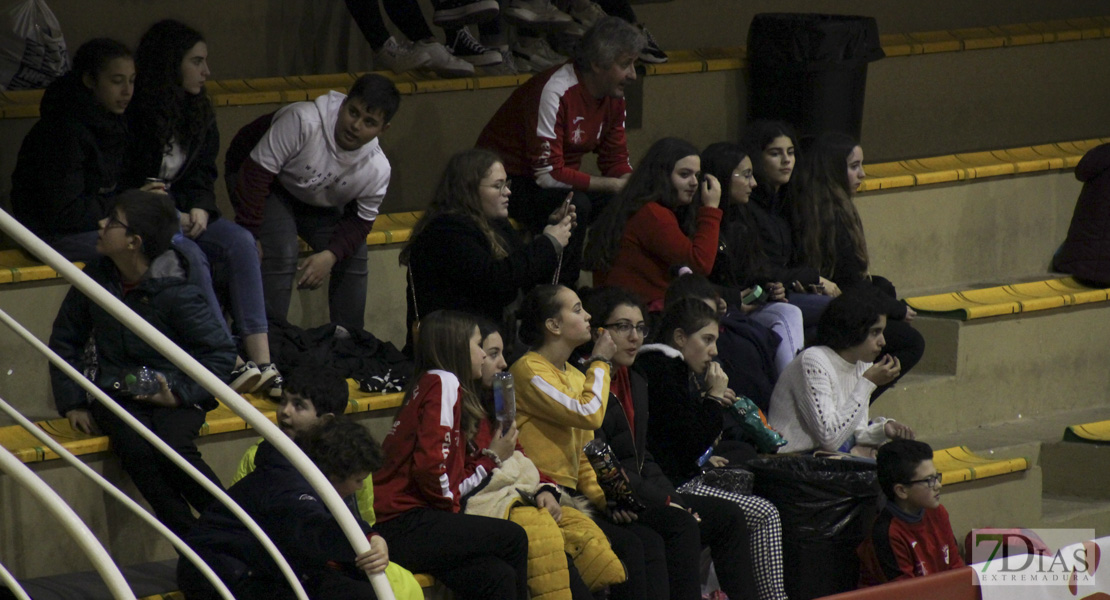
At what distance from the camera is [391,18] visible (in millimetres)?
6539

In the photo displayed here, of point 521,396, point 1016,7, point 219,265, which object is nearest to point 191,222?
point 219,265

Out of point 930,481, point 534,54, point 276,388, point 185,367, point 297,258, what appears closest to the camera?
point 185,367

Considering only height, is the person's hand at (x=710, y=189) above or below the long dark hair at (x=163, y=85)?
below

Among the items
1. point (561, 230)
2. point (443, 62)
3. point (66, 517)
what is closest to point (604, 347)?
point (561, 230)

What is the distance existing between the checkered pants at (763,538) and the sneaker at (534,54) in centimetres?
257

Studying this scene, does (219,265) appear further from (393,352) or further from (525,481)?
(525,481)

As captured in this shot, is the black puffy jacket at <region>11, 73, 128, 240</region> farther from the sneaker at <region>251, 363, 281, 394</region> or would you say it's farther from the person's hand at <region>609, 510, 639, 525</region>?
the person's hand at <region>609, 510, 639, 525</region>

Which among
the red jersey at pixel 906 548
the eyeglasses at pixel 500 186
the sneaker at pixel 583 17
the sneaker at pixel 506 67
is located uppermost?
the sneaker at pixel 583 17

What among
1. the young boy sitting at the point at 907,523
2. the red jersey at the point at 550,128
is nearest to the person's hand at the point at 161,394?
the red jersey at the point at 550,128

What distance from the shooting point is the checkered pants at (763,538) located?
4.80 meters

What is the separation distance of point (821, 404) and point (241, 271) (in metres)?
1.86

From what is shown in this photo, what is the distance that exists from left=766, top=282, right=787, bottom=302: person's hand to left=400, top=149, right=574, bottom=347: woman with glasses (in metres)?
1.02

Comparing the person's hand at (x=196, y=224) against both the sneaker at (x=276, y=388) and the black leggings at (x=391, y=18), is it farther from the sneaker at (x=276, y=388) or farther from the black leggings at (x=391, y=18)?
the black leggings at (x=391, y=18)

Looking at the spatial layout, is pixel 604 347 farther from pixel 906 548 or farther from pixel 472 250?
pixel 906 548
